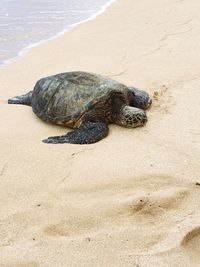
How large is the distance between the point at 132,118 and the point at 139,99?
0.46 m

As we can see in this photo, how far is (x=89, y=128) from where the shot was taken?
3.95 meters

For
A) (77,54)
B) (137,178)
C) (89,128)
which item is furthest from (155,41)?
(137,178)

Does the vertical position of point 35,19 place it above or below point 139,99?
below

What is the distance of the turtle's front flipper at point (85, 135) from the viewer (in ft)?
12.2

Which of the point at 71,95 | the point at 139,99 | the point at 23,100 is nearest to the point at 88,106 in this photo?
the point at 71,95

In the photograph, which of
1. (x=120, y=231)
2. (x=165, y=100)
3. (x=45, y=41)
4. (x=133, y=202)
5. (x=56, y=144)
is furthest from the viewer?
(x=45, y=41)

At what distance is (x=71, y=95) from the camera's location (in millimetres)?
4191

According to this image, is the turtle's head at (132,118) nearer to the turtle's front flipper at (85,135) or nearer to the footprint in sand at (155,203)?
the turtle's front flipper at (85,135)

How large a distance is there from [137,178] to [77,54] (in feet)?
12.9

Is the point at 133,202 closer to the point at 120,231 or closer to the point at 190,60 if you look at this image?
the point at 120,231

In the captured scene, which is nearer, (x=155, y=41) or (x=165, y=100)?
(x=165, y=100)

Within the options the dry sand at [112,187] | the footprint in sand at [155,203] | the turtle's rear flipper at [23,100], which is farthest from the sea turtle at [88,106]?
the footprint in sand at [155,203]

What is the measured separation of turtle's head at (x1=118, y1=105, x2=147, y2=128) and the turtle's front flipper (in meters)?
0.17

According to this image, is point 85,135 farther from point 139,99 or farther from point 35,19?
point 35,19
